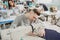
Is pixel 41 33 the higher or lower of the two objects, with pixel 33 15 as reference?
lower

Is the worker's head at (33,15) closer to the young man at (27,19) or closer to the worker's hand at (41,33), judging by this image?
the young man at (27,19)

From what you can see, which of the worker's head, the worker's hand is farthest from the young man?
the worker's hand

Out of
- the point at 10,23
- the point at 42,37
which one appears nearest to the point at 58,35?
the point at 42,37

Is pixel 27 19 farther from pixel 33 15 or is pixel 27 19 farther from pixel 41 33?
pixel 41 33

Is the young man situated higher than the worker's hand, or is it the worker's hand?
the young man

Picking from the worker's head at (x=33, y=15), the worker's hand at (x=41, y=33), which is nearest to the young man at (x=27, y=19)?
the worker's head at (x=33, y=15)

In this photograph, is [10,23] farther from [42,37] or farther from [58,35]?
[58,35]

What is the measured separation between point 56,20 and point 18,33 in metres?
0.65

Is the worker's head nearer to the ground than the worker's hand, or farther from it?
farther from it

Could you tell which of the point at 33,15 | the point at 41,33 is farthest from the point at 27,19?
the point at 41,33

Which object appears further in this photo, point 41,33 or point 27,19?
Result: point 27,19

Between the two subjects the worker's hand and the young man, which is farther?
the young man

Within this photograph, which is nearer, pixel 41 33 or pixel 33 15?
pixel 41 33

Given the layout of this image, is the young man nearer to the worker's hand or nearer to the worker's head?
the worker's head
